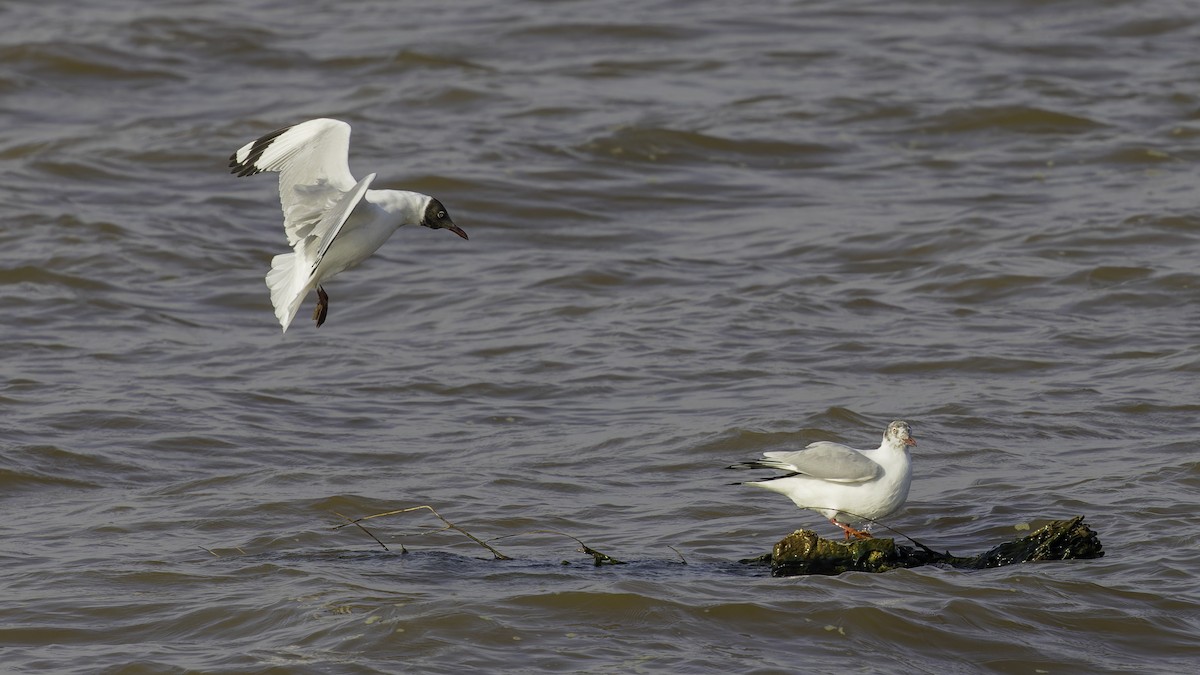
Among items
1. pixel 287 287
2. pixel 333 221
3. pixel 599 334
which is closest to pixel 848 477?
pixel 333 221

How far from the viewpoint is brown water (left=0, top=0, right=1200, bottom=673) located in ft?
22.1

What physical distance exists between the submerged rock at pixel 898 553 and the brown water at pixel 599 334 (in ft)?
0.43

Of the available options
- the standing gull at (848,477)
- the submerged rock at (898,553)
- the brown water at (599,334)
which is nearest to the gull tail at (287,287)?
the brown water at (599,334)

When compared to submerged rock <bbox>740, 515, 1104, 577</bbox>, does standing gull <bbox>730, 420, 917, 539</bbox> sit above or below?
above

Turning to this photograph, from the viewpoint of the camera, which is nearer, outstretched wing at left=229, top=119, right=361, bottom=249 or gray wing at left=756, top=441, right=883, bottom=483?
gray wing at left=756, top=441, right=883, bottom=483

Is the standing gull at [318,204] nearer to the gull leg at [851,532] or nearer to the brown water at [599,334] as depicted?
the brown water at [599,334]

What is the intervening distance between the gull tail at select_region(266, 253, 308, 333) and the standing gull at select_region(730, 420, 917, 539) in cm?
208

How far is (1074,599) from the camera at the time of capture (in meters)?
6.87

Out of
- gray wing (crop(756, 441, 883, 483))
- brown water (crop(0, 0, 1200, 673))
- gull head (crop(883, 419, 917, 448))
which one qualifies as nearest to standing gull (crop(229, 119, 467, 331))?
brown water (crop(0, 0, 1200, 673))

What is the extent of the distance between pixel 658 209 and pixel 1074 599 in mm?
7836

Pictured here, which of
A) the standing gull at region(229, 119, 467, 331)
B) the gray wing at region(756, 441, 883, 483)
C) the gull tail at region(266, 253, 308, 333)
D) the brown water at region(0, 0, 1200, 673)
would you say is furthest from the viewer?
the standing gull at region(229, 119, 467, 331)

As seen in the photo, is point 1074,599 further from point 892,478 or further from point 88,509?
point 88,509

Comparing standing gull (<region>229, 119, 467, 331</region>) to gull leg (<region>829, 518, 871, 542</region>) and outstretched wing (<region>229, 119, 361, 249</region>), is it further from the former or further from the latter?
gull leg (<region>829, 518, 871, 542</region>)

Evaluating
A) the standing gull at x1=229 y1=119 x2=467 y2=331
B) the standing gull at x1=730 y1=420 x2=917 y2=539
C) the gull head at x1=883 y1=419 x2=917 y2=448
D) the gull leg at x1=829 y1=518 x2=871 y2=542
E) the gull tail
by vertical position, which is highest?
the standing gull at x1=229 y1=119 x2=467 y2=331
